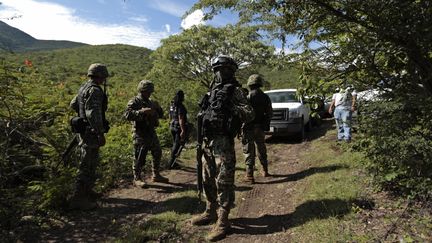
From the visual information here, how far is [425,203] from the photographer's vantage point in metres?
4.48

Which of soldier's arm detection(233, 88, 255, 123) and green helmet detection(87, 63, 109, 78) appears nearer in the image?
soldier's arm detection(233, 88, 255, 123)

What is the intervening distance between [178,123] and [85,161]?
3.17 m

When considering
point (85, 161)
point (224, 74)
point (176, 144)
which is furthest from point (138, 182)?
point (224, 74)

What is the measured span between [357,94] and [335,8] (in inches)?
51.3

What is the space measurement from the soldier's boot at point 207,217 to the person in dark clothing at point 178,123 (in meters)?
3.16

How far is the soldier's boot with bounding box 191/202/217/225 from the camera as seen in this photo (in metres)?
5.02

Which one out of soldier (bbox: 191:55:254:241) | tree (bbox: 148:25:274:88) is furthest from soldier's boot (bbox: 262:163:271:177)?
tree (bbox: 148:25:274:88)

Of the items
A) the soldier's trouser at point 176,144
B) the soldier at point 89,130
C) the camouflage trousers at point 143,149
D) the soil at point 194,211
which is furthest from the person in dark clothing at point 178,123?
the soldier at point 89,130

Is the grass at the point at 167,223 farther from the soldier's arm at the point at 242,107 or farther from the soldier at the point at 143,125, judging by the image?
the soldier's arm at the point at 242,107

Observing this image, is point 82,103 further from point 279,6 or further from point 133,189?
point 279,6

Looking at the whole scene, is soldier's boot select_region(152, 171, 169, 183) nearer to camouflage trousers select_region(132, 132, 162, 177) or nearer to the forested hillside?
camouflage trousers select_region(132, 132, 162, 177)

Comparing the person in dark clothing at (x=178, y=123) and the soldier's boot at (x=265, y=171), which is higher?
the person in dark clothing at (x=178, y=123)

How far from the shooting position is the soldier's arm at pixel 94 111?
5547 millimetres

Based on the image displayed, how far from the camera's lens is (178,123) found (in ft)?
28.1
